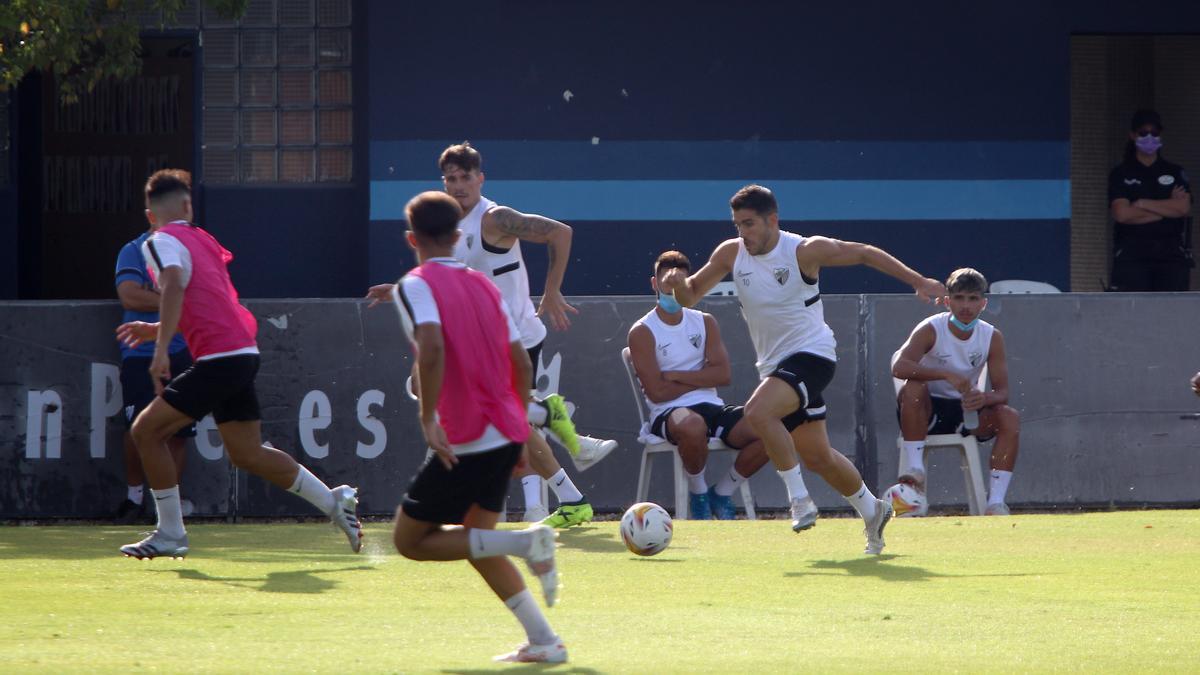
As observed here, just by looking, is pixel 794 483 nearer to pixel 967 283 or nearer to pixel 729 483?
pixel 729 483

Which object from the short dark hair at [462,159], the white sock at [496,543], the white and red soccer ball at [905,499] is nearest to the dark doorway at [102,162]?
the short dark hair at [462,159]

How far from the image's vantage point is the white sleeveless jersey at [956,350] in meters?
12.6

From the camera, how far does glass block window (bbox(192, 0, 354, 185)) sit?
16.3m

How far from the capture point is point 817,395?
32.1 ft

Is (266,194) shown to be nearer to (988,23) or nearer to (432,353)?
(988,23)

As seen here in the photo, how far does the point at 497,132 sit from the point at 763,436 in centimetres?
708

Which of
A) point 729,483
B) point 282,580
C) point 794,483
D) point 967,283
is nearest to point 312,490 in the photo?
point 282,580

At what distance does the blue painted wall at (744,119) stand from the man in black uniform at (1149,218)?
2.93ft

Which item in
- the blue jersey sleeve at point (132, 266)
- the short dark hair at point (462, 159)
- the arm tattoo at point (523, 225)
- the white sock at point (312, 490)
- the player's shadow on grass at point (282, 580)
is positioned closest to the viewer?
the player's shadow on grass at point (282, 580)

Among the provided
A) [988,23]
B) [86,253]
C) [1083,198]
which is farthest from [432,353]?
[1083,198]

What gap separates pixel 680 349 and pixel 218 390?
432 cm

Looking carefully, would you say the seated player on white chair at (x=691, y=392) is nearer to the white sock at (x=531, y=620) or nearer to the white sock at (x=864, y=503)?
the white sock at (x=864, y=503)

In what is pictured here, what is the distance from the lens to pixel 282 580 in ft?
28.5

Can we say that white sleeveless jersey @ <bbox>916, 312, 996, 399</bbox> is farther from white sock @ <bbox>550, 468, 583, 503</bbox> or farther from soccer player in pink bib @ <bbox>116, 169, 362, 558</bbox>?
soccer player in pink bib @ <bbox>116, 169, 362, 558</bbox>
